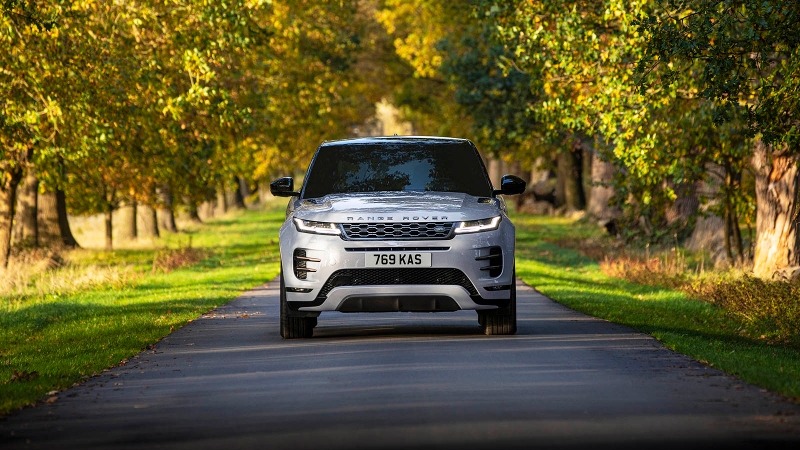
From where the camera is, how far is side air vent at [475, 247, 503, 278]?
12469 mm

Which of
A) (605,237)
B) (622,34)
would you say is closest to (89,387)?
(622,34)

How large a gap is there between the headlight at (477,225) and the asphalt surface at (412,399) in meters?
1.02

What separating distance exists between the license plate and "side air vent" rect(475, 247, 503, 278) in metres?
0.49

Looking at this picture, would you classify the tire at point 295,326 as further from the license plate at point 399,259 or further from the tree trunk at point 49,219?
the tree trunk at point 49,219

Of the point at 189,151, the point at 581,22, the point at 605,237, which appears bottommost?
the point at 605,237

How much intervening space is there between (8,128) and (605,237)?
19039 mm

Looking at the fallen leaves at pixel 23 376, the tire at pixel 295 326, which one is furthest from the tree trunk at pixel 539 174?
the fallen leaves at pixel 23 376

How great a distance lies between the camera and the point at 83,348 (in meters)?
13.1

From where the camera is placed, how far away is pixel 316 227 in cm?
1258

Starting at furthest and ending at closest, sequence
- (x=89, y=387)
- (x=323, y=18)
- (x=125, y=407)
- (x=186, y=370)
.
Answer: (x=323, y=18) < (x=186, y=370) < (x=89, y=387) < (x=125, y=407)

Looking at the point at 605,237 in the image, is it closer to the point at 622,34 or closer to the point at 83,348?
the point at 622,34

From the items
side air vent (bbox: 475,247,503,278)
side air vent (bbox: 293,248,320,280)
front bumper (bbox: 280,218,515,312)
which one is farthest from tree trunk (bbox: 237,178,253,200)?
side air vent (bbox: 475,247,503,278)

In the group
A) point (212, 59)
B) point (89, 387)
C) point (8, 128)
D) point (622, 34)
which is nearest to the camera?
point (89, 387)

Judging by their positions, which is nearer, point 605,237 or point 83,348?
point 83,348
